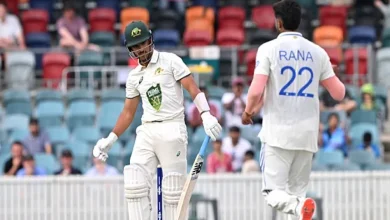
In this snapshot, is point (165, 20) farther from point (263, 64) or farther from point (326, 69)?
point (263, 64)

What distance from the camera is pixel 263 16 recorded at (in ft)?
79.3

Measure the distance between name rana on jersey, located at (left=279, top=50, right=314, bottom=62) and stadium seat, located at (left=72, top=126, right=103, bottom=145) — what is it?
8.58 metres

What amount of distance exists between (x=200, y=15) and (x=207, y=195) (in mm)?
8066

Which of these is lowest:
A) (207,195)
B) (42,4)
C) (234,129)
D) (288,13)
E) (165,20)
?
(207,195)

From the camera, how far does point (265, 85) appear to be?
11734mm

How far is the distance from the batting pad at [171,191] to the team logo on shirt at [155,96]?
2.00ft

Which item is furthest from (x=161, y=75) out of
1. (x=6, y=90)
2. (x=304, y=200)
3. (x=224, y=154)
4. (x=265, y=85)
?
(x=6, y=90)

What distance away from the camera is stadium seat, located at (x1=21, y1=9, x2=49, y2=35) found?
23.8 m

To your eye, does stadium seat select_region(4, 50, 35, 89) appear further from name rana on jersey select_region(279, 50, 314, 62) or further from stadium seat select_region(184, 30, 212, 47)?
name rana on jersey select_region(279, 50, 314, 62)

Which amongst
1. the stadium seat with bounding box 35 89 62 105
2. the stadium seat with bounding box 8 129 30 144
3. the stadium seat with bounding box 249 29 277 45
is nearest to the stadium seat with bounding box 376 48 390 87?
the stadium seat with bounding box 249 29 277 45

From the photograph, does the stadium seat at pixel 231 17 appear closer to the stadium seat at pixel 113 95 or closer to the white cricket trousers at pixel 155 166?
the stadium seat at pixel 113 95

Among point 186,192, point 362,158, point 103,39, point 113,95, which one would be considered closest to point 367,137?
point 362,158

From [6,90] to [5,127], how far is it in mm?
1568

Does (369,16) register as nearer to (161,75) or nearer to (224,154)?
(224,154)
